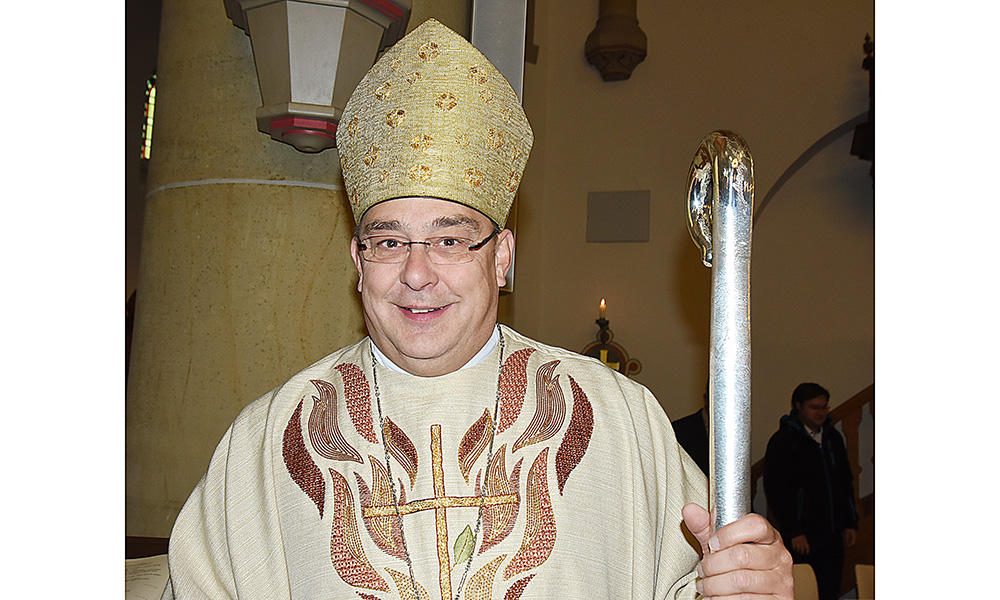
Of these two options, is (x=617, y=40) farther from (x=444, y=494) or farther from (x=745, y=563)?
(x=745, y=563)

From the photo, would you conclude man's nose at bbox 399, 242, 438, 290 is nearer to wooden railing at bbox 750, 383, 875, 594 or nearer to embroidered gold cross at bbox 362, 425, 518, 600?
embroidered gold cross at bbox 362, 425, 518, 600

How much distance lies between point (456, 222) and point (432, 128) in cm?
28

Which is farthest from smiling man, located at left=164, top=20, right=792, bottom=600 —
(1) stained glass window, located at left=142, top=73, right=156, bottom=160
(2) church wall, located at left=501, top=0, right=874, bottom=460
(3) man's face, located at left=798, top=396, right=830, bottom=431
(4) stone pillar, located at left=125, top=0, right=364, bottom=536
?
(1) stained glass window, located at left=142, top=73, right=156, bottom=160

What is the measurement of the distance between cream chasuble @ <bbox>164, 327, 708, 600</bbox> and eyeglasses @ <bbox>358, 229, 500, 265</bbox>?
338mm

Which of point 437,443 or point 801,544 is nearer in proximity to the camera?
point 437,443

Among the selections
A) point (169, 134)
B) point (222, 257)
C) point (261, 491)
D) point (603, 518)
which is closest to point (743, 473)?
point (603, 518)

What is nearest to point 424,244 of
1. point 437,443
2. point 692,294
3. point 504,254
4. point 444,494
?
point 504,254

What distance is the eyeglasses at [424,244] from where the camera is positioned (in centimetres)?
214

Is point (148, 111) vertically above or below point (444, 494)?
above

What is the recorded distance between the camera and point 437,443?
7.20 feet

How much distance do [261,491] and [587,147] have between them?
26.2 feet

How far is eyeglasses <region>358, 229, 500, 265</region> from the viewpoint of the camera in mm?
2137

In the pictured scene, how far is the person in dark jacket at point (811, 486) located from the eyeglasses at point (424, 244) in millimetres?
4837

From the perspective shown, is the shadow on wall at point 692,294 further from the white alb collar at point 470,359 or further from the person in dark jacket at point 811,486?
the white alb collar at point 470,359
